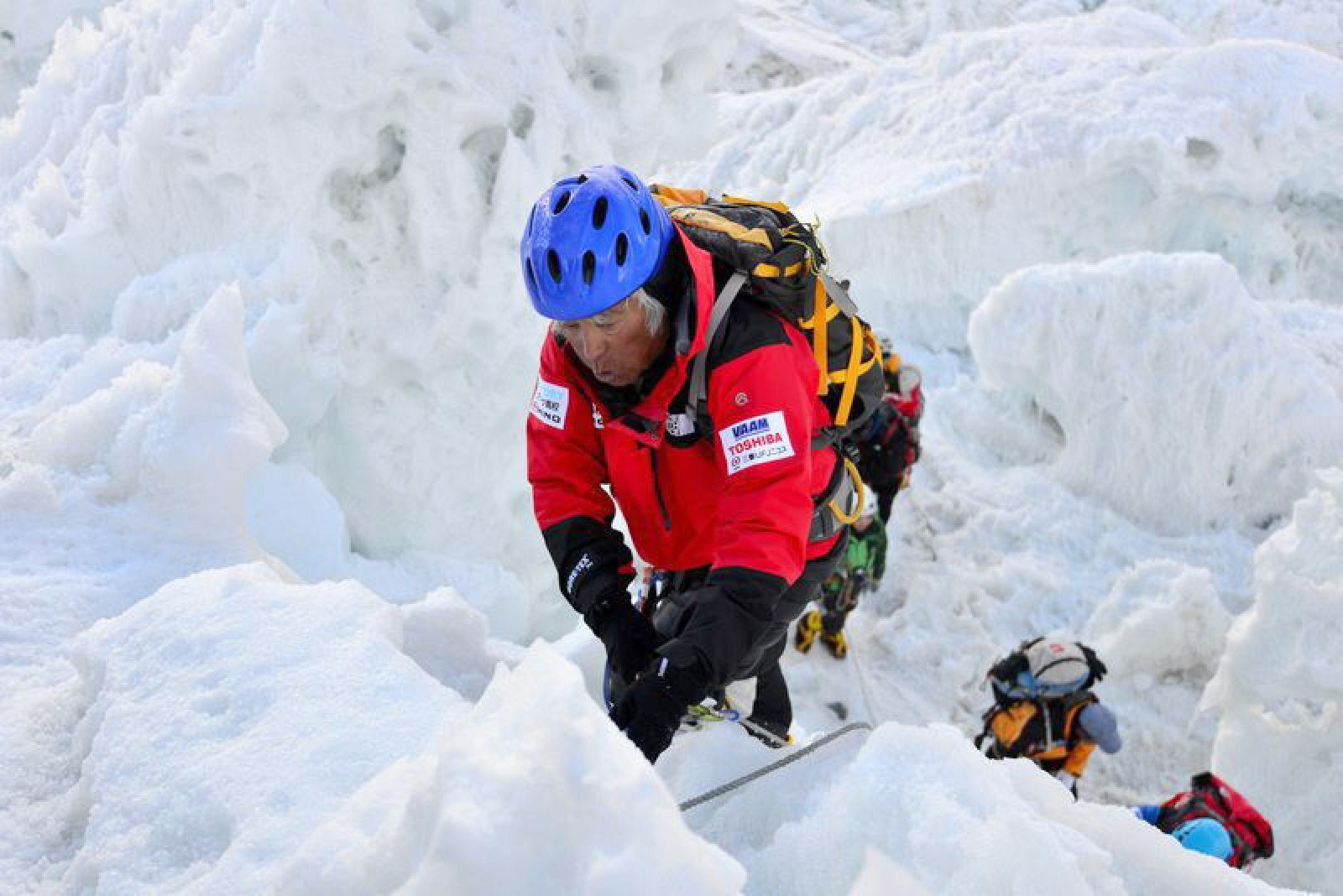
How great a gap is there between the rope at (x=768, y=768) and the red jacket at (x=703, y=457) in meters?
0.28

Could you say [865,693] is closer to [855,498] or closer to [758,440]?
[855,498]

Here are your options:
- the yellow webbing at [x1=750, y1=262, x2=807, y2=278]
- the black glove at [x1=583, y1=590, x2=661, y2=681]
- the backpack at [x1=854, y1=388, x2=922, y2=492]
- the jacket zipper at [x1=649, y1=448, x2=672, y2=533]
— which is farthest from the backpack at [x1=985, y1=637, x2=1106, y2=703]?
the yellow webbing at [x1=750, y1=262, x2=807, y2=278]

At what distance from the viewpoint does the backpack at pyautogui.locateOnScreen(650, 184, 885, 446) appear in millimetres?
2279

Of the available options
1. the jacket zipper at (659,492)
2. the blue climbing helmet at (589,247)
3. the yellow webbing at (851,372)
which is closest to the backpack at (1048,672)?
the yellow webbing at (851,372)

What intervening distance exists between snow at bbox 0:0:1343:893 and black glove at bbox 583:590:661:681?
24cm

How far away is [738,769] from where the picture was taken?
6.35 feet

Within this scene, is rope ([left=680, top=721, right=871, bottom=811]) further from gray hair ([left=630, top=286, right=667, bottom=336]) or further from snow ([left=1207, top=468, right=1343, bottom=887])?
snow ([left=1207, top=468, right=1343, bottom=887])

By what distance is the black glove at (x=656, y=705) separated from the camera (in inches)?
74.1

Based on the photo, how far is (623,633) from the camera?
2311 millimetres

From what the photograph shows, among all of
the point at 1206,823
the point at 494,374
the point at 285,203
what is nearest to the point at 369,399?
the point at 494,374

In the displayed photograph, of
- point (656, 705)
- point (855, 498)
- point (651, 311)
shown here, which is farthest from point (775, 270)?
point (656, 705)

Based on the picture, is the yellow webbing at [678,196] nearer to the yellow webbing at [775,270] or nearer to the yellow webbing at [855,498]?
the yellow webbing at [775,270]

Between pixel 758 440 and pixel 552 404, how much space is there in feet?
2.15

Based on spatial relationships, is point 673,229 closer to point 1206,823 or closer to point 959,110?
point 1206,823
